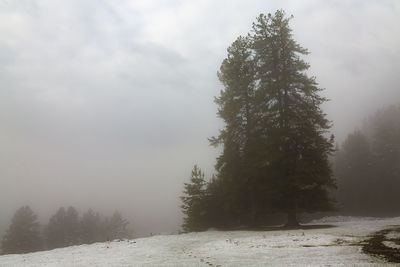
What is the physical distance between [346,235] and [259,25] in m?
18.1

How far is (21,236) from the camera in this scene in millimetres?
61156

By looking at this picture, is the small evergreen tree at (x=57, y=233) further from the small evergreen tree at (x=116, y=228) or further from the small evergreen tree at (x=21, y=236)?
the small evergreen tree at (x=116, y=228)

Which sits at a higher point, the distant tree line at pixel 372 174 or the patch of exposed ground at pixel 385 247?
the distant tree line at pixel 372 174

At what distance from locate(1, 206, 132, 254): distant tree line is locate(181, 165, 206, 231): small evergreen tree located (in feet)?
148

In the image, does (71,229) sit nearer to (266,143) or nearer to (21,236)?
(21,236)

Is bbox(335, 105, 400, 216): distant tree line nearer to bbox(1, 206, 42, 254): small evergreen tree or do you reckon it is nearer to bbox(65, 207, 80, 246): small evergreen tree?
bbox(1, 206, 42, 254): small evergreen tree

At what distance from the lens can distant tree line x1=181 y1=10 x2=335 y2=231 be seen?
947 inches

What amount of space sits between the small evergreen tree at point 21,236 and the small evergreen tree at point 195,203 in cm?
4476

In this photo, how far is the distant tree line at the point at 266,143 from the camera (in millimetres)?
24062

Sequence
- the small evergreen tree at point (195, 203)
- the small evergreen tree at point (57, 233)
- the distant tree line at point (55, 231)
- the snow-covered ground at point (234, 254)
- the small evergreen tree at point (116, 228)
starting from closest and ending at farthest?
the snow-covered ground at point (234, 254), the small evergreen tree at point (195, 203), the distant tree line at point (55, 231), the small evergreen tree at point (57, 233), the small evergreen tree at point (116, 228)

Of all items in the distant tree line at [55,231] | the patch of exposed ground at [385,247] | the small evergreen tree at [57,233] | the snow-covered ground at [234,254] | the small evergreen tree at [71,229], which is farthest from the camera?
the small evergreen tree at [71,229]

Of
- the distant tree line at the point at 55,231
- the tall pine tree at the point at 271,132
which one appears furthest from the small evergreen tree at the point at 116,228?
the tall pine tree at the point at 271,132

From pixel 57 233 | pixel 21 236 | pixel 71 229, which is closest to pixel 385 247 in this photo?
pixel 21 236

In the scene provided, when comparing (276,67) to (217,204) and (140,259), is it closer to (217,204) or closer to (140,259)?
(217,204)
